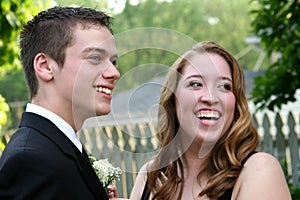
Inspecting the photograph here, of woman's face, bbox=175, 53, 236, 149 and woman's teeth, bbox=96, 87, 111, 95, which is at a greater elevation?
woman's face, bbox=175, 53, 236, 149

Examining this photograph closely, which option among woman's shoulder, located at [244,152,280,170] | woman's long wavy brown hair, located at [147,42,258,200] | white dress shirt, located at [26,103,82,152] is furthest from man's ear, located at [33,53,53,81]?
woman's shoulder, located at [244,152,280,170]

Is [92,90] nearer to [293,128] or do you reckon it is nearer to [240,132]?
[240,132]

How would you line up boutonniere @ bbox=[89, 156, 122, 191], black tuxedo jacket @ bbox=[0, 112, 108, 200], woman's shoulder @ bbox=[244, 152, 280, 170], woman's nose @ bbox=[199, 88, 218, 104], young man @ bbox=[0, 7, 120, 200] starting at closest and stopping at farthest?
1. black tuxedo jacket @ bbox=[0, 112, 108, 200]
2. young man @ bbox=[0, 7, 120, 200]
3. boutonniere @ bbox=[89, 156, 122, 191]
4. woman's shoulder @ bbox=[244, 152, 280, 170]
5. woman's nose @ bbox=[199, 88, 218, 104]

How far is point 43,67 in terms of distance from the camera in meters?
2.10

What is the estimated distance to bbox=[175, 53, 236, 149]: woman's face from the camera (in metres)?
2.88

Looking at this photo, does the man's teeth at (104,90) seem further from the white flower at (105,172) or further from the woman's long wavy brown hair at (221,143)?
the woman's long wavy brown hair at (221,143)

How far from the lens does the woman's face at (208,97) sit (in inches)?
113

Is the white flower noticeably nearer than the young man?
No

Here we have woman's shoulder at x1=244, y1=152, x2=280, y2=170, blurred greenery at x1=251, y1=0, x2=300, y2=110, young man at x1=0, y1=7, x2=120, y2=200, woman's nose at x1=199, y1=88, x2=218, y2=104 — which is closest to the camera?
young man at x1=0, y1=7, x2=120, y2=200

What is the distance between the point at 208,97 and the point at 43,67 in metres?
1.04

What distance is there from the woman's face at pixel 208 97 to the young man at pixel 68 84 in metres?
0.84

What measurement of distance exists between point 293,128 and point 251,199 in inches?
219

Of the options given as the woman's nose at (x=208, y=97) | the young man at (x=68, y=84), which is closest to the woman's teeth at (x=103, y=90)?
the young man at (x=68, y=84)

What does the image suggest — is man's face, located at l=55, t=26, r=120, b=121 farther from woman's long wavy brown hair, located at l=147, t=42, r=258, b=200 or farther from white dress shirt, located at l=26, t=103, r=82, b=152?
woman's long wavy brown hair, located at l=147, t=42, r=258, b=200
